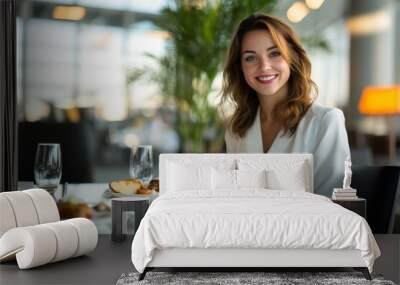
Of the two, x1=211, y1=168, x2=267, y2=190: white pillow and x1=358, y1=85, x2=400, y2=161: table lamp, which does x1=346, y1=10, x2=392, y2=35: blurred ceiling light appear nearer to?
x1=358, y1=85, x2=400, y2=161: table lamp

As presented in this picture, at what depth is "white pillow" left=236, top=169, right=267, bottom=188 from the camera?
499cm

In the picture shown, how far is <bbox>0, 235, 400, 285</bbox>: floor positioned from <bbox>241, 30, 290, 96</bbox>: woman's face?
161 centimetres

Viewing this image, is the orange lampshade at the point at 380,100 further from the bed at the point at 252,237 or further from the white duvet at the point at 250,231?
the white duvet at the point at 250,231

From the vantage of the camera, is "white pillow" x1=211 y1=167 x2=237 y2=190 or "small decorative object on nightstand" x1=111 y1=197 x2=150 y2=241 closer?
"white pillow" x1=211 y1=167 x2=237 y2=190

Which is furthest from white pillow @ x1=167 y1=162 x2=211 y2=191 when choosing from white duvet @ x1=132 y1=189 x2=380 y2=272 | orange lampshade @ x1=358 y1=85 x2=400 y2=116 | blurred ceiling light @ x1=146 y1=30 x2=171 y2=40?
orange lampshade @ x1=358 y1=85 x2=400 y2=116

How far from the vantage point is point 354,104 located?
6.89m

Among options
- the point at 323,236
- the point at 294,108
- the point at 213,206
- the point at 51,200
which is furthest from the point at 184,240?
→ the point at 294,108

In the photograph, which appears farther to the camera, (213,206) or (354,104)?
(354,104)

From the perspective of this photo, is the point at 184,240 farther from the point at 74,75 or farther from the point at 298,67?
the point at 74,75

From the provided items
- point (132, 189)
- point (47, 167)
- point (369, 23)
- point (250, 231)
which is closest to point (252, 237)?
point (250, 231)

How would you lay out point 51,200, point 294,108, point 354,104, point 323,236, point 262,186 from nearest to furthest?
point 323,236 → point 51,200 → point 262,186 → point 294,108 → point 354,104

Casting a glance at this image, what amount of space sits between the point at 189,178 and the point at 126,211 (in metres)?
0.56

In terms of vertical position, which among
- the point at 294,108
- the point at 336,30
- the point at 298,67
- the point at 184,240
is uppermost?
the point at 336,30

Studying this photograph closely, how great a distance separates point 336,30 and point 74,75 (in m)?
2.80
